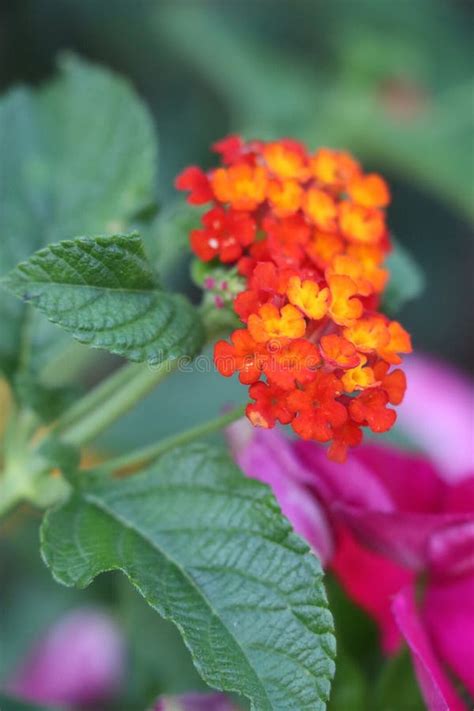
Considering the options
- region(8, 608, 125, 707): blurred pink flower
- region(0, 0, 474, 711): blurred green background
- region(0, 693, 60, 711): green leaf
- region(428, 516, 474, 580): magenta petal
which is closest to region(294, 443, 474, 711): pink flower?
region(428, 516, 474, 580): magenta petal

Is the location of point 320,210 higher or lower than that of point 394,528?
higher

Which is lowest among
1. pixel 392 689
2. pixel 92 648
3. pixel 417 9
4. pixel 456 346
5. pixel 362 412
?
pixel 92 648

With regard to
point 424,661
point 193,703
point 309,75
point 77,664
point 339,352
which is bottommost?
point 77,664

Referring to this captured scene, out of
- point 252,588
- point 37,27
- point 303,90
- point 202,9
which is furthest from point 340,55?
point 252,588

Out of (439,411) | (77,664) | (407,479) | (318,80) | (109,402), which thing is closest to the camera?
(109,402)

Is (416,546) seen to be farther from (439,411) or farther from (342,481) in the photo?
(439,411)

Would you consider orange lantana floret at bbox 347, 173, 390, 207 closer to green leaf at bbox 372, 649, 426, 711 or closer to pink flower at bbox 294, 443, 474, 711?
pink flower at bbox 294, 443, 474, 711

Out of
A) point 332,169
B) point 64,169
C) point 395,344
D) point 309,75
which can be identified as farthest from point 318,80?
point 395,344

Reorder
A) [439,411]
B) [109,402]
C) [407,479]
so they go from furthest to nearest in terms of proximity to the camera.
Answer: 1. [439,411]
2. [407,479]
3. [109,402]

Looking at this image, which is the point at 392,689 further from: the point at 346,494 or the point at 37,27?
the point at 37,27
